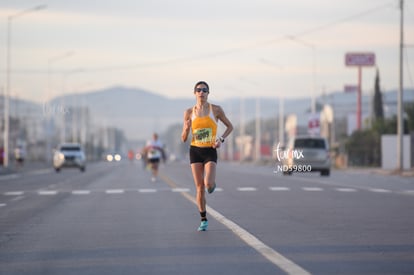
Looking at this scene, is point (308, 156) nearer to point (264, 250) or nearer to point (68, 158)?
point (68, 158)

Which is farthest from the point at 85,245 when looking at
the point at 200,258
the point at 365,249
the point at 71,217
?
the point at 71,217

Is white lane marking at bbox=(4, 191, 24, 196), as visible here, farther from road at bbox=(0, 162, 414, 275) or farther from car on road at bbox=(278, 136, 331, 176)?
car on road at bbox=(278, 136, 331, 176)

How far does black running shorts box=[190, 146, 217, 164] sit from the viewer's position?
54.2 ft

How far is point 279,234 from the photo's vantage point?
15.8 m

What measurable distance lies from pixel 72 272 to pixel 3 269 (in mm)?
909

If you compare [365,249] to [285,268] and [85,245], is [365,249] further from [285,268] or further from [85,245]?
[85,245]

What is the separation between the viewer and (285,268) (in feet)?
37.9

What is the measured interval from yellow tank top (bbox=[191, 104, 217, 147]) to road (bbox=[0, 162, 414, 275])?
1357 millimetres

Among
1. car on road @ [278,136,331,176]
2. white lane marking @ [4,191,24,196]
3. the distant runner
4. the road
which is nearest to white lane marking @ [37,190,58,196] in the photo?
white lane marking @ [4,191,24,196]

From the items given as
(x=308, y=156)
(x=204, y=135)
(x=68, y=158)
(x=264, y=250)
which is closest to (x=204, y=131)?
(x=204, y=135)

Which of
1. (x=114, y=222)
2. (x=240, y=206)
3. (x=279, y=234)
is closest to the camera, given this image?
(x=279, y=234)

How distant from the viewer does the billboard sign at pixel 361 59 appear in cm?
9712

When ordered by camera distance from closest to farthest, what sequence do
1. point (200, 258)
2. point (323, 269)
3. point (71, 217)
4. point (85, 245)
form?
point (323, 269) < point (200, 258) < point (85, 245) < point (71, 217)

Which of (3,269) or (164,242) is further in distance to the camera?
(164,242)
